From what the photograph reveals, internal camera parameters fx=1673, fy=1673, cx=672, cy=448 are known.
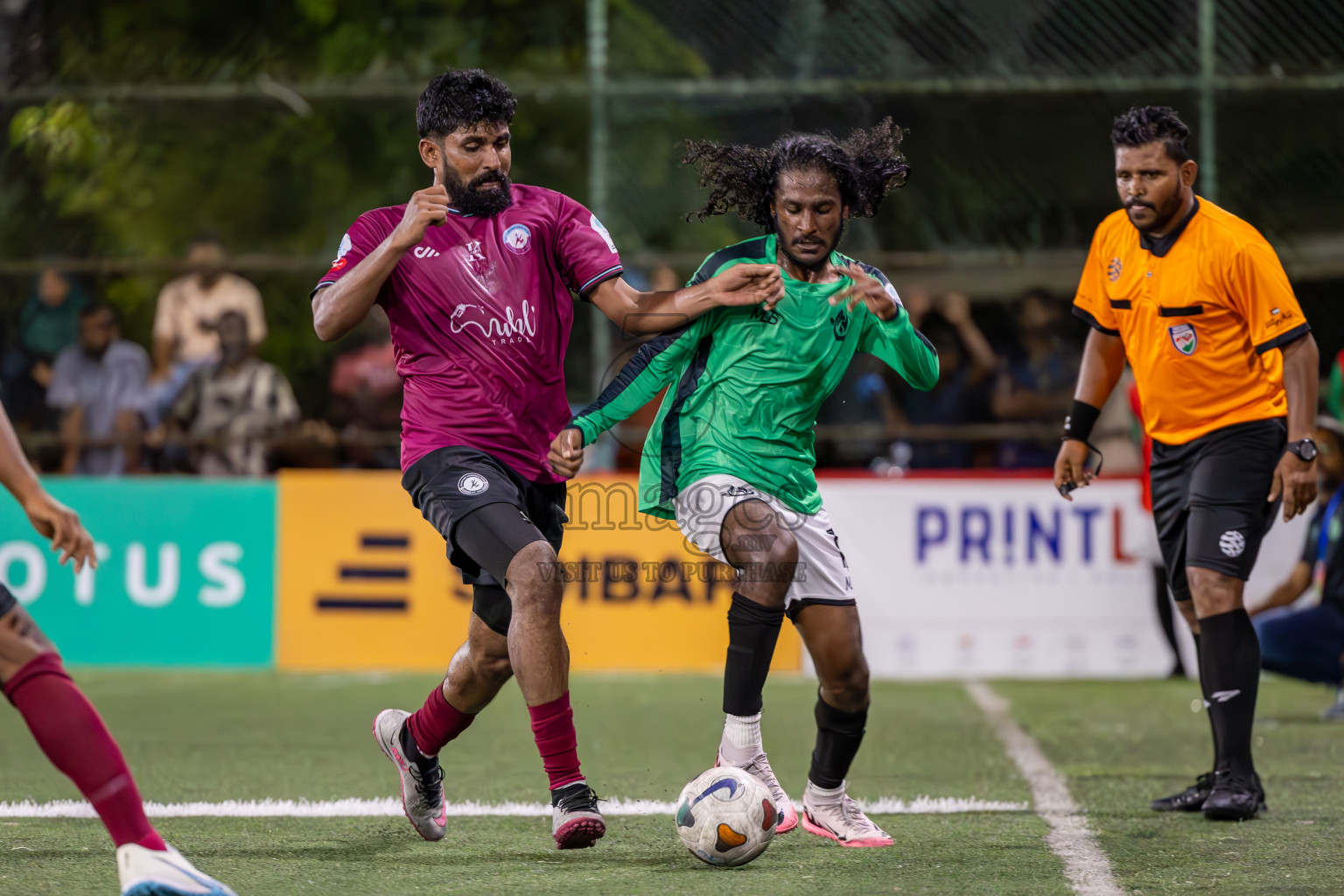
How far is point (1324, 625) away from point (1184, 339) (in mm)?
3199

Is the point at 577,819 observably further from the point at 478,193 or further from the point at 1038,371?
the point at 1038,371

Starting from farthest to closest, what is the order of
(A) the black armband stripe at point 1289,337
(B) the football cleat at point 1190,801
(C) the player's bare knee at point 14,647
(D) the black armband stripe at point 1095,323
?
1. (D) the black armband stripe at point 1095,323
2. (B) the football cleat at point 1190,801
3. (A) the black armband stripe at point 1289,337
4. (C) the player's bare knee at point 14,647

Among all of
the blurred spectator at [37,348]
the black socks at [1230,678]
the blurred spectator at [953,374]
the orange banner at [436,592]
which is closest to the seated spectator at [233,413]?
the blurred spectator at [37,348]

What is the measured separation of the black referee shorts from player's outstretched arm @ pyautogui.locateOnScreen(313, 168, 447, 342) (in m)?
0.47

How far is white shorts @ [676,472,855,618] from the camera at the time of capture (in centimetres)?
486

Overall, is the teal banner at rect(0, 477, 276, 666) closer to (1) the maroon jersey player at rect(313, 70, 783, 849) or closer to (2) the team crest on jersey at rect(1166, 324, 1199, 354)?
(1) the maroon jersey player at rect(313, 70, 783, 849)

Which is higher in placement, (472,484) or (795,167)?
(795,167)

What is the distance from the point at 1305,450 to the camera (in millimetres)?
5328

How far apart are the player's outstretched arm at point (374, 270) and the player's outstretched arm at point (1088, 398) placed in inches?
96.8

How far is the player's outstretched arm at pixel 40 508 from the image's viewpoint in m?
3.50

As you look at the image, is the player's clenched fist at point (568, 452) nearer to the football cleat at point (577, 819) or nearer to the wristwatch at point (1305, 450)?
the football cleat at point (577, 819)

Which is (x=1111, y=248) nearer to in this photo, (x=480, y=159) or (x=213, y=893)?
(x=480, y=159)

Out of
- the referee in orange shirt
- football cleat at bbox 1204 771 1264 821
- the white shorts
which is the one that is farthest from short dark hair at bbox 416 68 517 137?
football cleat at bbox 1204 771 1264 821

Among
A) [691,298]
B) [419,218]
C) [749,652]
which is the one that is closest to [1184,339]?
[691,298]
